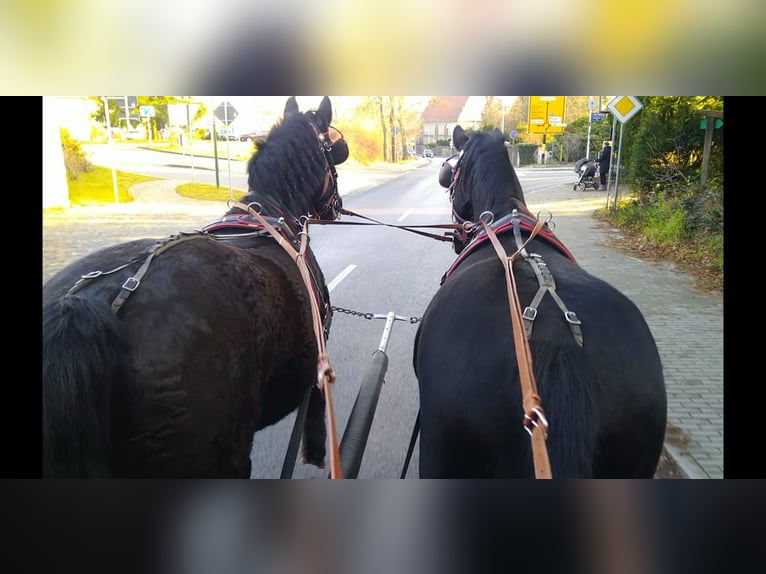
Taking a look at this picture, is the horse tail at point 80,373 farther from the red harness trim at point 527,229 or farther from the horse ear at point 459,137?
the horse ear at point 459,137

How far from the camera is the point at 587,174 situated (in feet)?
9.57

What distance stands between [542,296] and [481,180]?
1168 millimetres

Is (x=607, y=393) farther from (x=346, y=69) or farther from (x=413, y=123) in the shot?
(x=413, y=123)

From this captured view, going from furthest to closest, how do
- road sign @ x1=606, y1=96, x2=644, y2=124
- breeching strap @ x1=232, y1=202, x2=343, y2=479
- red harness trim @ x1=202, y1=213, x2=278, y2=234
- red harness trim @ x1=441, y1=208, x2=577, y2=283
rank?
road sign @ x1=606, y1=96, x2=644, y2=124, red harness trim @ x1=202, y1=213, x2=278, y2=234, red harness trim @ x1=441, y1=208, x2=577, y2=283, breeching strap @ x1=232, y1=202, x2=343, y2=479

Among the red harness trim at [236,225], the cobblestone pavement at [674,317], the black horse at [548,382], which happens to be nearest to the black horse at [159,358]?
the red harness trim at [236,225]

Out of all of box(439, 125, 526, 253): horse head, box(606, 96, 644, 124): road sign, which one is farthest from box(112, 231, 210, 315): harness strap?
box(606, 96, 644, 124): road sign

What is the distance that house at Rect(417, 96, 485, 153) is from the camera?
2.60 metres

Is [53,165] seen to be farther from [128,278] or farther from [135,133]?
[128,278]

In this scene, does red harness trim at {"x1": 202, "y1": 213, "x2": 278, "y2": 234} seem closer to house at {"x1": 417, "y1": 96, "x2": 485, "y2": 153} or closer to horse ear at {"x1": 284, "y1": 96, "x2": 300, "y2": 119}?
horse ear at {"x1": 284, "y1": 96, "x2": 300, "y2": 119}

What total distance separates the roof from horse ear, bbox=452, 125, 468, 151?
0.20 ft

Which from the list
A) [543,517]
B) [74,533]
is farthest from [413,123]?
[74,533]

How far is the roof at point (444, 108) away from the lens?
8.57 ft

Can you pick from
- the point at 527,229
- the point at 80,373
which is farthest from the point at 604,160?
the point at 80,373

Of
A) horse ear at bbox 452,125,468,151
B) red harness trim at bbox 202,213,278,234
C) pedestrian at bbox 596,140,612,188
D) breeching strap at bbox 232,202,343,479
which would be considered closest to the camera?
breeching strap at bbox 232,202,343,479
